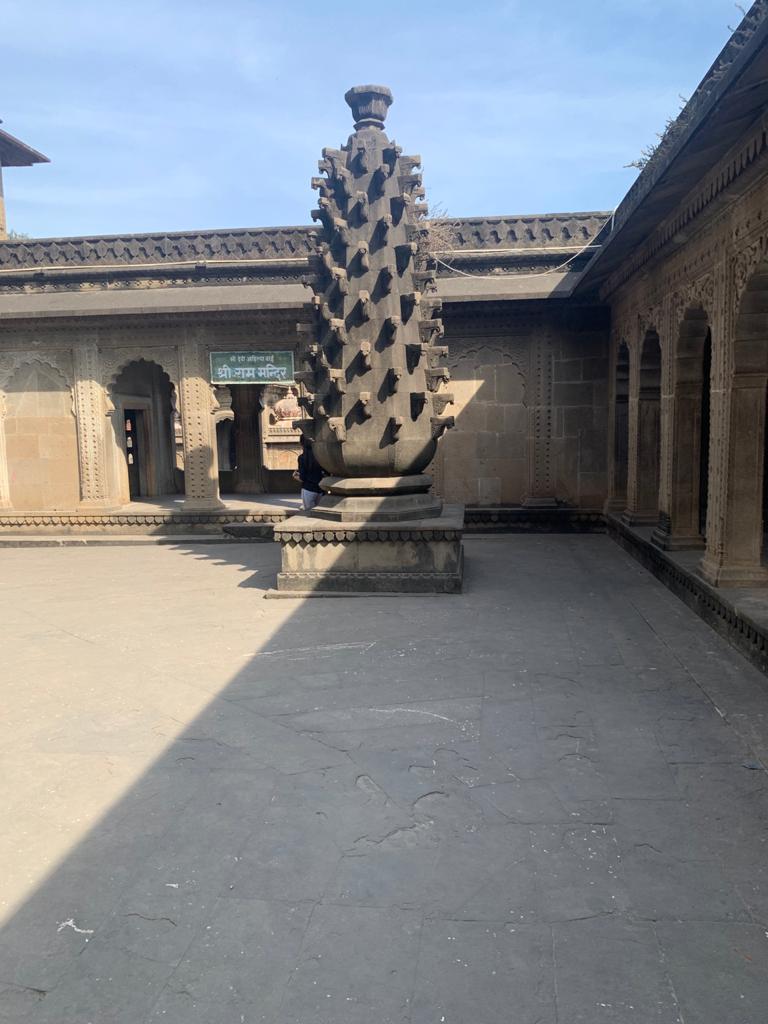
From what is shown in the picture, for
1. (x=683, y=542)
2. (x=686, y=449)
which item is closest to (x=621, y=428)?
(x=686, y=449)

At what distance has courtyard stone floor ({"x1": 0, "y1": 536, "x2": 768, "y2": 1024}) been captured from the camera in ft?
7.55

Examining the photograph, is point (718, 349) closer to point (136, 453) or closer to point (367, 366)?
point (367, 366)

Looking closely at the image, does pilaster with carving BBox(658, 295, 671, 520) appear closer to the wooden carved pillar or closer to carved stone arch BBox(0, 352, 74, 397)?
the wooden carved pillar

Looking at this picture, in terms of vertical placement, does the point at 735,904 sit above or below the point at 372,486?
below

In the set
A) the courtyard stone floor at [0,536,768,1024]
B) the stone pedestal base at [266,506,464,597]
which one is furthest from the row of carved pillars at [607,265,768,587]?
the stone pedestal base at [266,506,464,597]

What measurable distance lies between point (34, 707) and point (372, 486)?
14.4 feet

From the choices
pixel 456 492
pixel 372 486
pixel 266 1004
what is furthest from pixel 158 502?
pixel 266 1004

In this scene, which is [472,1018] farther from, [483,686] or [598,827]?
[483,686]

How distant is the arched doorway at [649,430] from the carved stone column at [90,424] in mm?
8612

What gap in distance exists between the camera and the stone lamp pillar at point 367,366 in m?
7.95

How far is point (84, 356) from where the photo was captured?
42.4 ft

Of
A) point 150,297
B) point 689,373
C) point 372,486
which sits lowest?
point 372,486

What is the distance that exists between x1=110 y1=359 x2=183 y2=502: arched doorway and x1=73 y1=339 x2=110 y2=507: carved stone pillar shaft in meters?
2.68

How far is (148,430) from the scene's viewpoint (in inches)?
656
